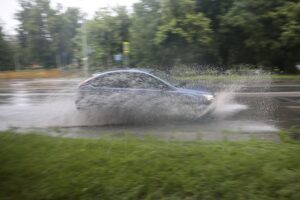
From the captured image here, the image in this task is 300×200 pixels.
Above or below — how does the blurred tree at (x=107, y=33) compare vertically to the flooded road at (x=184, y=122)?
above

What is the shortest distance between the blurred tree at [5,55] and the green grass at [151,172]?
152 feet

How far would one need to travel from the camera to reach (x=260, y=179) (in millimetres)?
4203

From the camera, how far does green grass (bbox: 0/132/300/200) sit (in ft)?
13.4

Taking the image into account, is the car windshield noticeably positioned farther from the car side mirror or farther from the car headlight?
the car headlight

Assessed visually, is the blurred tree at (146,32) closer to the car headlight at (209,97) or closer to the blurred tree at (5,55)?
A: the car headlight at (209,97)

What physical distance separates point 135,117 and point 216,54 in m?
18.4

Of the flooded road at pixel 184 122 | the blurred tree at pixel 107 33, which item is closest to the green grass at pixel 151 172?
the flooded road at pixel 184 122

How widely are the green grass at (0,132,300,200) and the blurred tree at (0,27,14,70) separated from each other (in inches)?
1819

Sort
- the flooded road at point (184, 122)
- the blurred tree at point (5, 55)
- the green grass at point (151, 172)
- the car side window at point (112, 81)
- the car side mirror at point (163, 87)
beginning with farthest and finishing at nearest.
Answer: the blurred tree at point (5, 55) → the car side window at point (112, 81) → the car side mirror at point (163, 87) → the flooded road at point (184, 122) → the green grass at point (151, 172)

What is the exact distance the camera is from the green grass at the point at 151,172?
13.4 feet

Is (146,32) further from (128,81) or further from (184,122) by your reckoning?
(184,122)

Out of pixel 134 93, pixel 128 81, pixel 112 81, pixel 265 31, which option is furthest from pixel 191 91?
pixel 265 31

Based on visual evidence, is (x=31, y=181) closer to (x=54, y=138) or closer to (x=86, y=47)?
(x=54, y=138)

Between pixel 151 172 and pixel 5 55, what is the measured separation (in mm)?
48766
